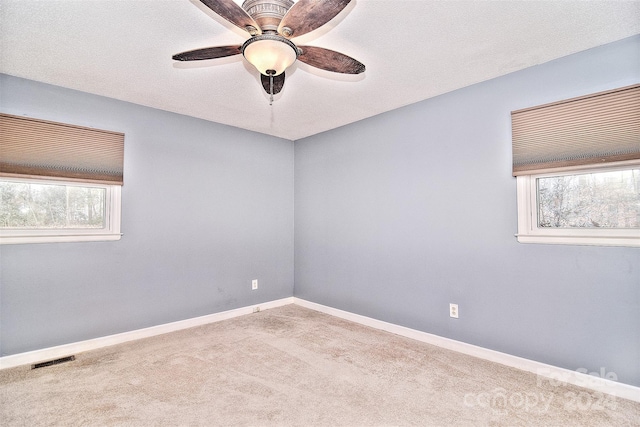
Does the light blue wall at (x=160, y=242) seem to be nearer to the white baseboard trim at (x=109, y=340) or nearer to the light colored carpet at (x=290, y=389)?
the white baseboard trim at (x=109, y=340)

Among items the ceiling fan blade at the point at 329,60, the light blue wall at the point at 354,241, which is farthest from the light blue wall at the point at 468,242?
the ceiling fan blade at the point at 329,60

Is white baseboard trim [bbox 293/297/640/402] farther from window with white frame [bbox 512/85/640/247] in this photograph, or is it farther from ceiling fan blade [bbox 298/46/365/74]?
ceiling fan blade [bbox 298/46/365/74]

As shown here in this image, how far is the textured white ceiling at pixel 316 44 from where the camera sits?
1.82 metres

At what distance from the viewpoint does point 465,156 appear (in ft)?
9.27

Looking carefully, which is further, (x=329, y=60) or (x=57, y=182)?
(x=57, y=182)

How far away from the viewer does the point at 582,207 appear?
2.34 meters

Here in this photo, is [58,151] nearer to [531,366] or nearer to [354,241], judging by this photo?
[354,241]

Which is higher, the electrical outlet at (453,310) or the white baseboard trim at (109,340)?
the electrical outlet at (453,310)

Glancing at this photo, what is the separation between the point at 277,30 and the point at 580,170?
228 cm

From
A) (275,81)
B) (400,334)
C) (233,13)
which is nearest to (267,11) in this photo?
(233,13)

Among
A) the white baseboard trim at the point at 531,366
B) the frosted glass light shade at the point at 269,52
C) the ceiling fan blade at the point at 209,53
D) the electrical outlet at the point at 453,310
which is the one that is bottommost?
the white baseboard trim at the point at 531,366

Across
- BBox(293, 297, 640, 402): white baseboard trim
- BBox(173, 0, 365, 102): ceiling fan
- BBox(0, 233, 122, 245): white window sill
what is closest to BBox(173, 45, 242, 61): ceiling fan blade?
BBox(173, 0, 365, 102): ceiling fan

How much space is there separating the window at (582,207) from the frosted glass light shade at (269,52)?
2008 millimetres

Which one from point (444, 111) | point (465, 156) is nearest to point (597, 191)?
point (465, 156)
